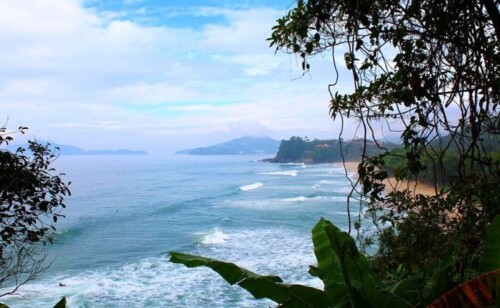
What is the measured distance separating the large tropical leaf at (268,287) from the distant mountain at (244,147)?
174 meters

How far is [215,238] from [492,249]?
20.2 meters

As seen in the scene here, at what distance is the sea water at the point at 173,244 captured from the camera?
13.8 meters

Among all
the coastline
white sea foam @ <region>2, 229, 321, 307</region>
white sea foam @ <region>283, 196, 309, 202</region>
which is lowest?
white sea foam @ <region>2, 229, 321, 307</region>

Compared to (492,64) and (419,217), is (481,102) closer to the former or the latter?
(492,64)

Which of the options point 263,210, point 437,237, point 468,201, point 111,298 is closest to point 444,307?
point 468,201

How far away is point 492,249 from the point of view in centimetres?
Result: 194

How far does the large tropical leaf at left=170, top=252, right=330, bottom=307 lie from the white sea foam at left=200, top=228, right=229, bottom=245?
18.4 metres

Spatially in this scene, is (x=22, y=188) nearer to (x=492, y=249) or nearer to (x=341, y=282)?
(x=341, y=282)

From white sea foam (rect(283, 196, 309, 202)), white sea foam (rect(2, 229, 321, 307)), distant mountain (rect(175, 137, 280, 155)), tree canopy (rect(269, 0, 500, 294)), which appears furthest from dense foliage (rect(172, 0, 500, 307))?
distant mountain (rect(175, 137, 280, 155))

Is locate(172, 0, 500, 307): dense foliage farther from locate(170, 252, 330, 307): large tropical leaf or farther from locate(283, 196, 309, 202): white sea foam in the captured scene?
locate(283, 196, 309, 202): white sea foam

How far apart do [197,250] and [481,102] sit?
17856 millimetres

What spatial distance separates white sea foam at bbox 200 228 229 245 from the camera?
68.0 feet

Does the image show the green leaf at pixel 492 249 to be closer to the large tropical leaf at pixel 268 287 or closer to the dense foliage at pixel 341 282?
the dense foliage at pixel 341 282

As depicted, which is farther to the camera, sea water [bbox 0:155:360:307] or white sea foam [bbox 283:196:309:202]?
white sea foam [bbox 283:196:309:202]
